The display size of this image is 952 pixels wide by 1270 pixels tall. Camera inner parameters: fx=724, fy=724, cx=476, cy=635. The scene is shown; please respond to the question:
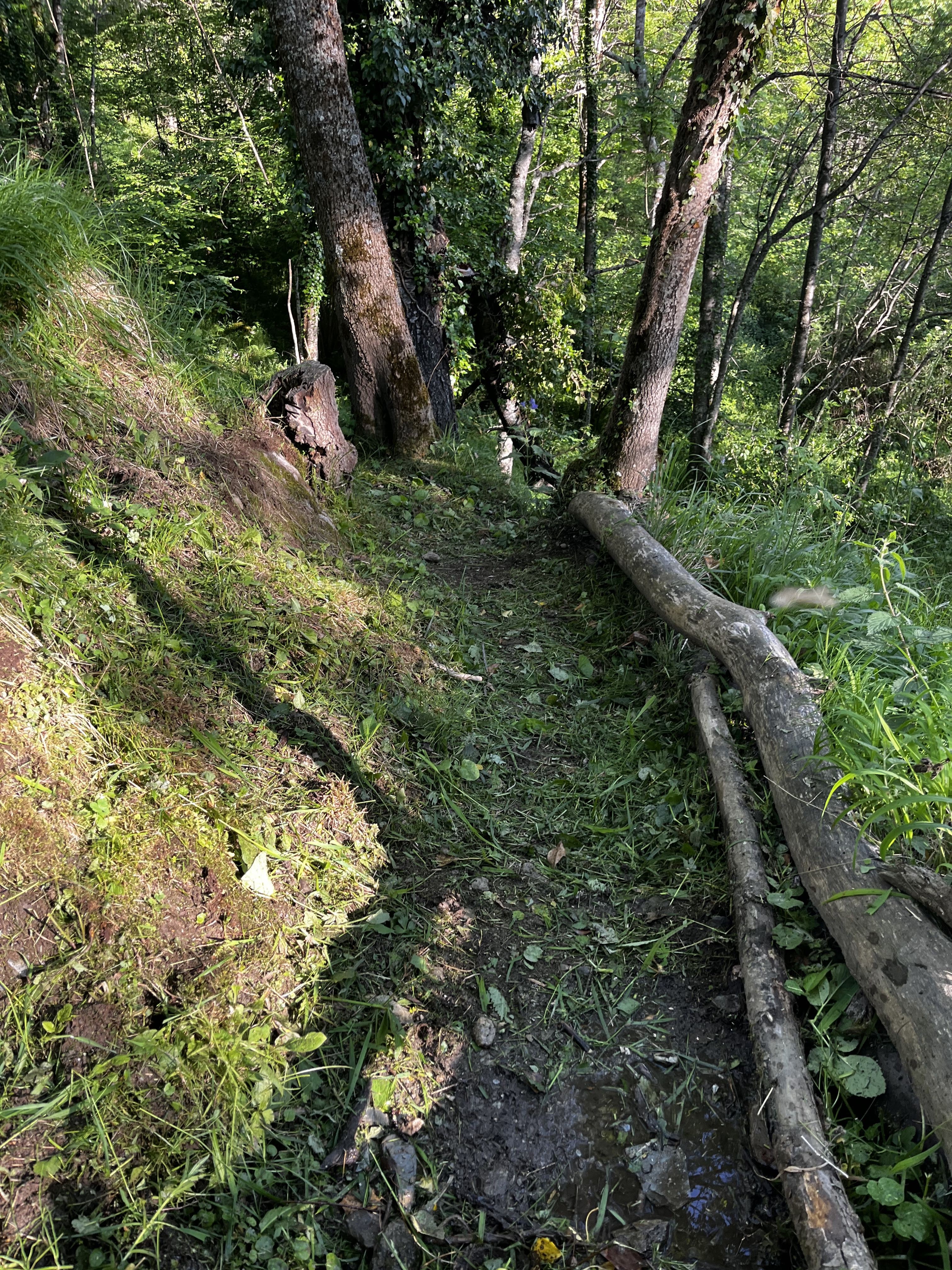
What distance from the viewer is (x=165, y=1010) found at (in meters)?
1.93

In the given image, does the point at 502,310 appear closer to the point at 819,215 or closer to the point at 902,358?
the point at 819,215

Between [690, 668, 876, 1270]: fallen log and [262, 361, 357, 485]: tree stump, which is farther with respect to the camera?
[262, 361, 357, 485]: tree stump

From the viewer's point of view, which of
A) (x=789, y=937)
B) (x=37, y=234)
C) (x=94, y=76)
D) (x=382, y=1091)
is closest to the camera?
(x=382, y=1091)

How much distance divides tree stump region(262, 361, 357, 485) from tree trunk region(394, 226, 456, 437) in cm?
177

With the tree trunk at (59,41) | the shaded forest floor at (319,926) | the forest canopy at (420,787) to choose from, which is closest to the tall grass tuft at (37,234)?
the forest canopy at (420,787)

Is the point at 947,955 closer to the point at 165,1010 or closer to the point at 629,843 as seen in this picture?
the point at 629,843

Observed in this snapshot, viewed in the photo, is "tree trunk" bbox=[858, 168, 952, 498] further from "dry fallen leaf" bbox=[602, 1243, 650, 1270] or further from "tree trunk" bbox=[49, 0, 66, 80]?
"tree trunk" bbox=[49, 0, 66, 80]

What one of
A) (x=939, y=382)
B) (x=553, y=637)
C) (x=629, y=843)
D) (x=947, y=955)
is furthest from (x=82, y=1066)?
(x=939, y=382)

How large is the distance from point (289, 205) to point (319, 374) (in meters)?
5.11

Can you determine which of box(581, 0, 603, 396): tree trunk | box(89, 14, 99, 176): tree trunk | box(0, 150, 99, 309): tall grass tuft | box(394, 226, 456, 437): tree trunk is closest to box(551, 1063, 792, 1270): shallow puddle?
box(0, 150, 99, 309): tall grass tuft

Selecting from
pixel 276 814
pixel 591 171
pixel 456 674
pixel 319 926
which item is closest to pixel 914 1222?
pixel 319 926

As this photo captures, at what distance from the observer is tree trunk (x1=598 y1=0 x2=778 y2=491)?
168 inches

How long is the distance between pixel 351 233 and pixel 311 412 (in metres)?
1.82

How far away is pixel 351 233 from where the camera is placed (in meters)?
5.65
